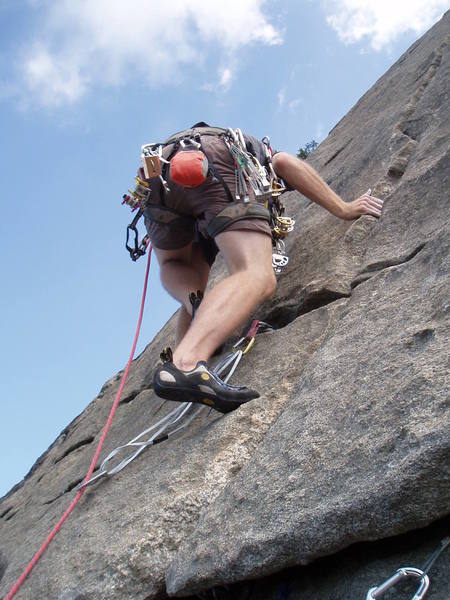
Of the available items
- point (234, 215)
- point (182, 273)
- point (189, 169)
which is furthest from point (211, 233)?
point (182, 273)

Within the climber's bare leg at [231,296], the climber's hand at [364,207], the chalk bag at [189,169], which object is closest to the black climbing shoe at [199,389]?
the climber's bare leg at [231,296]

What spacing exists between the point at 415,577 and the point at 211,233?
2.04 meters

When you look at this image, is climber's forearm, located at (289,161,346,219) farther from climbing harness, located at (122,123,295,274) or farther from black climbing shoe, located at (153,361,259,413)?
black climbing shoe, located at (153,361,259,413)

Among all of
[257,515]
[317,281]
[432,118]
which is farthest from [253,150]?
[257,515]

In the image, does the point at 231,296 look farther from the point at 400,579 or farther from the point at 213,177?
the point at 400,579

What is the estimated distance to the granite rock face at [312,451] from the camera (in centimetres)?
179

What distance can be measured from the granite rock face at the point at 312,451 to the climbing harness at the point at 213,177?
0.49 metres

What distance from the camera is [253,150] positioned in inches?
141

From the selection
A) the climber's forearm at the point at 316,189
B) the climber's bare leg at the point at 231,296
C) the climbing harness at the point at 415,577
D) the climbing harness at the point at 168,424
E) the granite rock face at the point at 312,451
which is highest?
the climber's forearm at the point at 316,189

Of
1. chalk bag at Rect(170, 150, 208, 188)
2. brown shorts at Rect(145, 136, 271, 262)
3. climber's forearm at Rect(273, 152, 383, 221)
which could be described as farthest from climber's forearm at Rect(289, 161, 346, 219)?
chalk bag at Rect(170, 150, 208, 188)

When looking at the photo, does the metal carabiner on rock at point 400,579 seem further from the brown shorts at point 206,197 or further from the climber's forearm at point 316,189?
the climber's forearm at point 316,189

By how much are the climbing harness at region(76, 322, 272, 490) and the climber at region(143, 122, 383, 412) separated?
0.24 meters

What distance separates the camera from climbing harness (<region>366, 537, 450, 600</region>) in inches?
61.6

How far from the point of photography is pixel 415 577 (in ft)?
5.33
